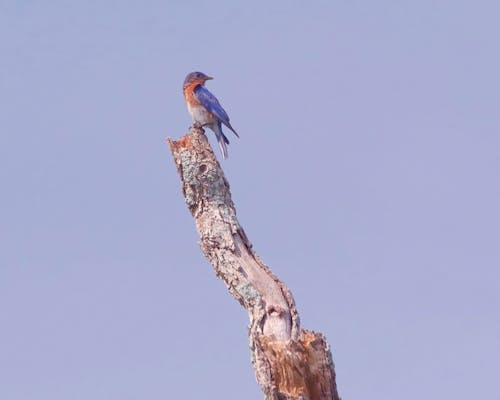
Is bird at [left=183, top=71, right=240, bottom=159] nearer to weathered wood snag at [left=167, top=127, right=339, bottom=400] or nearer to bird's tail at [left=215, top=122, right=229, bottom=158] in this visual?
bird's tail at [left=215, top=122, right=229, bottom=158]

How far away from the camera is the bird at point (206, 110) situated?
16953mm

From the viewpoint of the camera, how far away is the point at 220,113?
670 inches

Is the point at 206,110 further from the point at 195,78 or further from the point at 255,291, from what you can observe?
the point at 255,291

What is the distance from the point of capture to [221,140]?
1689 centimetres

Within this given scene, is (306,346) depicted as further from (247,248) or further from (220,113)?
(220,113)

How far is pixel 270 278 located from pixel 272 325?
21.7 inches

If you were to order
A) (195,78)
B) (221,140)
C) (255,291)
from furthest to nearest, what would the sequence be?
1. (195,78)
2. (221,140)
3. (255,291)

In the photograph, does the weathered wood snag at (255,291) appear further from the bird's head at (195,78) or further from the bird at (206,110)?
the bird's head at (195,78)

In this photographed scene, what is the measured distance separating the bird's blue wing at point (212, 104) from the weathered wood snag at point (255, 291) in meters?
5.20

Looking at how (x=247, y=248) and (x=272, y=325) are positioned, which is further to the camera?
(x=247, y=248)

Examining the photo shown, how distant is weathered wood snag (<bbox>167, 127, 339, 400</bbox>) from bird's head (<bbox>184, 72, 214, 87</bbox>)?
21.3 feet

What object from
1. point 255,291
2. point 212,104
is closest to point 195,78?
point 212,104

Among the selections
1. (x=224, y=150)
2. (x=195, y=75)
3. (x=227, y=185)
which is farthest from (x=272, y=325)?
(x=195, y=75)

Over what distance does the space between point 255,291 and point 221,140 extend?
6820mm
